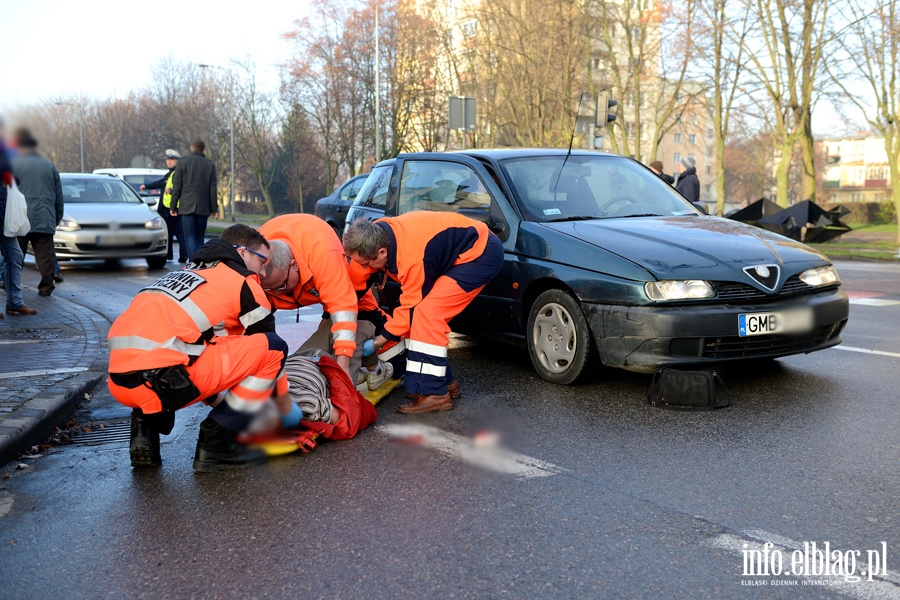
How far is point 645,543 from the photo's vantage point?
135 inches

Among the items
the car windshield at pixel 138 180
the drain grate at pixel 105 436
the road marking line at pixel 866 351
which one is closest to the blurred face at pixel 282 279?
the drain grate at pixel 105 436

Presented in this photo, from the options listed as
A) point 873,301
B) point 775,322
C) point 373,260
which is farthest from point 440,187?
point 873,301

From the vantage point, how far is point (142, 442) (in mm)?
4566

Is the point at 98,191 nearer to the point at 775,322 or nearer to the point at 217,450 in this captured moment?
the point at 217,450

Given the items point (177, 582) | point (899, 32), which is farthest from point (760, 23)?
point (177, 582)

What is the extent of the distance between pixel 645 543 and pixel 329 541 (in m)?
1.22

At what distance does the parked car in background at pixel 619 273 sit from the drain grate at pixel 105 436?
266 centimetres

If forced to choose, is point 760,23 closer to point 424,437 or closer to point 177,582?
point 424,437

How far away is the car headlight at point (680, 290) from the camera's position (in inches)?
213

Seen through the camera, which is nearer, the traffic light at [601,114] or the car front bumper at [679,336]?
the car front bumper at [679,336]

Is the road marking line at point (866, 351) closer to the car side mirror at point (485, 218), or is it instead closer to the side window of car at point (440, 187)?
the car side mirror at point (485, 218)

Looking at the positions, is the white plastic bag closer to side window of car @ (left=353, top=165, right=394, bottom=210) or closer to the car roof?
the car roof

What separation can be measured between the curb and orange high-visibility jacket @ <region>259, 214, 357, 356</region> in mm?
1592

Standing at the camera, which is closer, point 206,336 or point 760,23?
point 206,336
